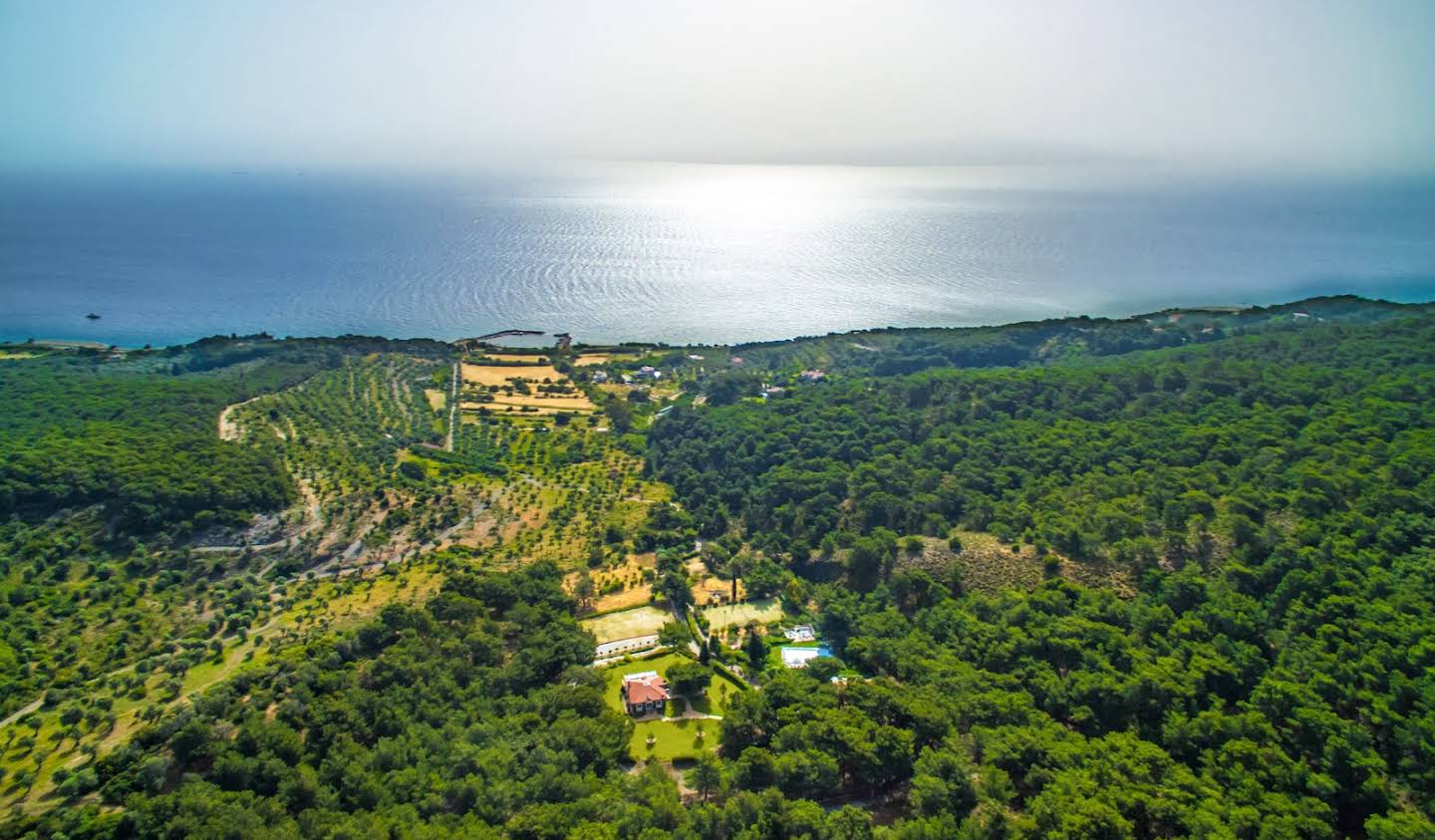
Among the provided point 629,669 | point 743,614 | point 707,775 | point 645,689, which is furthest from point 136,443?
point 707,775

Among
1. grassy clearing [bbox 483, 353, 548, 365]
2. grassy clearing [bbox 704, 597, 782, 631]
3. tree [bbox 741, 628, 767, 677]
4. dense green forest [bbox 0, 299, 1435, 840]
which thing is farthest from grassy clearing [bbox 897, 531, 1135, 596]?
grassy clearing [bbox 483, 353, 548, 365]

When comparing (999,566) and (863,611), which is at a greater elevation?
(999,566)

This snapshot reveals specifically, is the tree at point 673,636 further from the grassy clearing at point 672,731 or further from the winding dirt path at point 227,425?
the winding dirt path at point 227,425

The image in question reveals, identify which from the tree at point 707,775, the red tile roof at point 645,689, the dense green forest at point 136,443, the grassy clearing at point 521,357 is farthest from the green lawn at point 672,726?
the grassy clearing at point 521,357

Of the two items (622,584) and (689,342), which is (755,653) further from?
(689,342)

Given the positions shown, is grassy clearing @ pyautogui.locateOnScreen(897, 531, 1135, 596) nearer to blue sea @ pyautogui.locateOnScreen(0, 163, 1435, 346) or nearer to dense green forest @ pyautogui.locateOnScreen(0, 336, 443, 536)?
dense green forest @ pyautogui.locateOnScreen(0, 336, 443, 536)

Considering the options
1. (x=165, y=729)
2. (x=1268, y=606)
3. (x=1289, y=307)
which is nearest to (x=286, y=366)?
(x=165, y=729)

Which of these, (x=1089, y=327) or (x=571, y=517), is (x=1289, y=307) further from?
(x=571, y=517)
